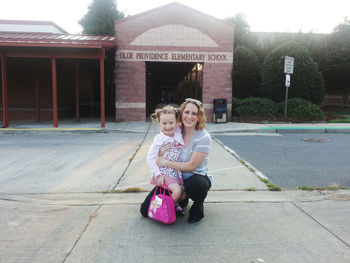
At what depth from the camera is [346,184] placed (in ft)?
15.4

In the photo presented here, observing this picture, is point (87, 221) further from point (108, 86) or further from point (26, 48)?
point (108, 86)

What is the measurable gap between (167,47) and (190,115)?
11.5 metres

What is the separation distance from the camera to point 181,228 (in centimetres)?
310

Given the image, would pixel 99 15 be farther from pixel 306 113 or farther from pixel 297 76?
pixel 306 113

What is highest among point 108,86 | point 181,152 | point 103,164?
point 108,86

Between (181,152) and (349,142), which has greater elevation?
(181,152)

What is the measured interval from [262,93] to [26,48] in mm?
13083

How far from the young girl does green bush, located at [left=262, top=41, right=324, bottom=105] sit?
14.0 meters

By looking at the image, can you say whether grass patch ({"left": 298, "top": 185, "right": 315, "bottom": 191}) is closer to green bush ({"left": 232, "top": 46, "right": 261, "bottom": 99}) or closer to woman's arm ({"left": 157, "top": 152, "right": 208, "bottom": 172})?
woman's arm ({"left": 157, "top": 152, "right": 208, "bottom": 172})

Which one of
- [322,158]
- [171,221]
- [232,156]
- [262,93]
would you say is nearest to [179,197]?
[171,221]

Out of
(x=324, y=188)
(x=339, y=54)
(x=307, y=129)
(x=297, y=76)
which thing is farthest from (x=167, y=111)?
(x=339, y=54)

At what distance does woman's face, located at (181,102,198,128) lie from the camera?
3.16 meters

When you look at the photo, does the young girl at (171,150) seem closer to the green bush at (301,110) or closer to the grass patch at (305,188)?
the grass patch at (305,188)

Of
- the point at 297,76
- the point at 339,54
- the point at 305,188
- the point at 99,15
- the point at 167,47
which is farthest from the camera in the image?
the point at 99,15
